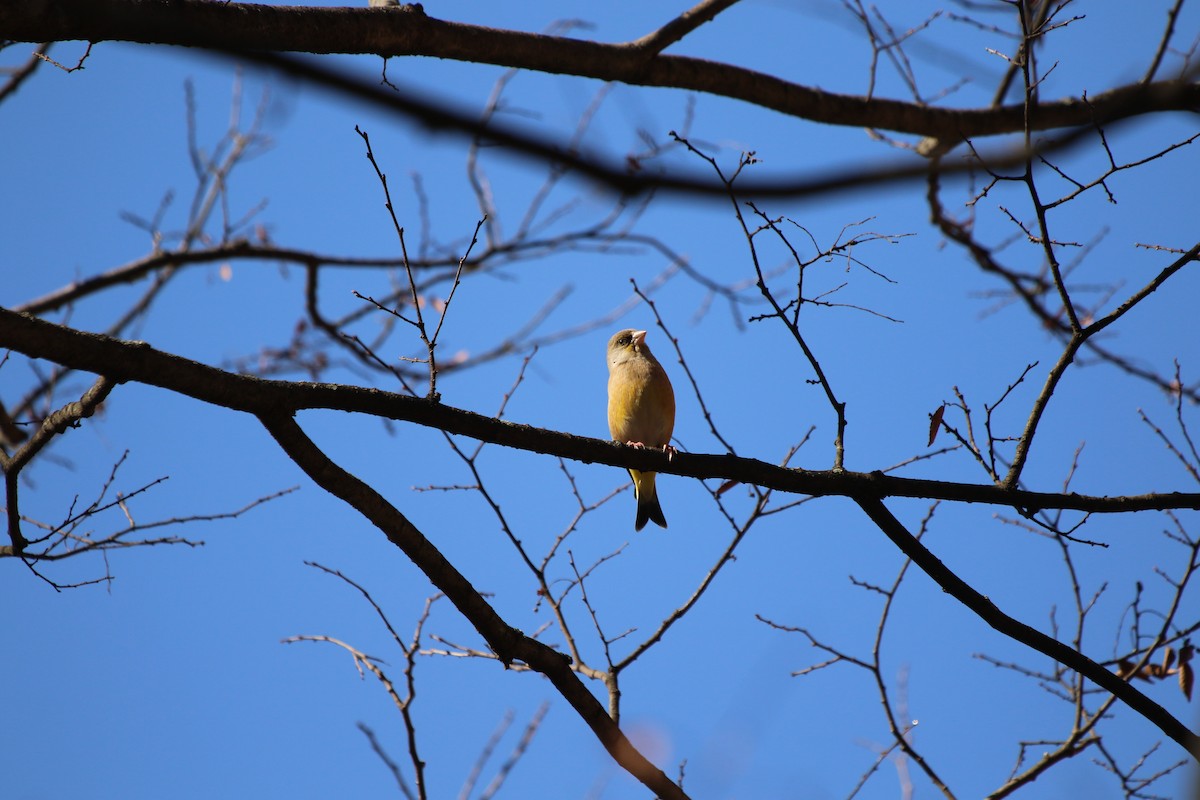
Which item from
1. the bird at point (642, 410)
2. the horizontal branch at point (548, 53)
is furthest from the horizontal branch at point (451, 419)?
the bird at point (642, 410)

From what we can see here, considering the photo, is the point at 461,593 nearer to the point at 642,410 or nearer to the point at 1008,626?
the point at 1008,626

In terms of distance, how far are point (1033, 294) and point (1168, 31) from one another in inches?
79.3

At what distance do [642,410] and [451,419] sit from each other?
10.0 feet

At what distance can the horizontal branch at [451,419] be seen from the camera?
2723 millimetres

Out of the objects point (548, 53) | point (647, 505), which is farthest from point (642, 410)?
point (548, 53)

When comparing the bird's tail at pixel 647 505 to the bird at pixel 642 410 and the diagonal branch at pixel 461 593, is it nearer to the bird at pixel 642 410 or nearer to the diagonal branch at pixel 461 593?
the bird at pixel 642 410

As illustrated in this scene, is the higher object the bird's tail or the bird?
the bird

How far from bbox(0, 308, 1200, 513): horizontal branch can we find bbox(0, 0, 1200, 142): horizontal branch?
0.84 metres

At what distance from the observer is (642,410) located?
6.11 meters

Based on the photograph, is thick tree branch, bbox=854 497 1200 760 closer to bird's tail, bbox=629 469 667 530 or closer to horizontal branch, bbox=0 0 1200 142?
horizontal branch, bbox=0 0 1200 142

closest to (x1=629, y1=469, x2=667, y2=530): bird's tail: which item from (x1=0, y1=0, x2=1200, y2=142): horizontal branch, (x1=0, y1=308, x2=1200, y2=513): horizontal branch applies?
(x1=0, y1=0, x2=1200, y2=142): horizontal branch

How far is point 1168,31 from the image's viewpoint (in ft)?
14.6

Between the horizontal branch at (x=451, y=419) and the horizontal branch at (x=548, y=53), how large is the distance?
844mm

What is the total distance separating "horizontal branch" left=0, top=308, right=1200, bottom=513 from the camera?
107 inches
